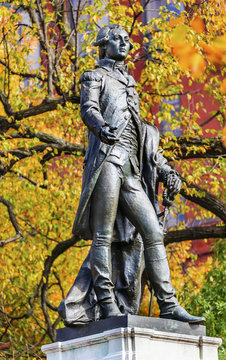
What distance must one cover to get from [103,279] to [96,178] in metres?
0.96

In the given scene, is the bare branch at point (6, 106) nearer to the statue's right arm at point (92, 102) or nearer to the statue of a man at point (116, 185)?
the statue of a man at point (116, 185)

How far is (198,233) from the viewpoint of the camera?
16375 millimetres

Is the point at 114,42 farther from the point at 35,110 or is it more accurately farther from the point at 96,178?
the point at 35,110

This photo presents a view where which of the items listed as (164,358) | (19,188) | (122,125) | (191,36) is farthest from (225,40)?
(19,188)

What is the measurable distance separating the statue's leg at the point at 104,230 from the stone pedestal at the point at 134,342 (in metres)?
→ 0.30

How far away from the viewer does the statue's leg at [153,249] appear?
8172 millimetres

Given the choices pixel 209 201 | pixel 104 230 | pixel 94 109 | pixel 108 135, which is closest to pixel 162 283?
pixel 104 230

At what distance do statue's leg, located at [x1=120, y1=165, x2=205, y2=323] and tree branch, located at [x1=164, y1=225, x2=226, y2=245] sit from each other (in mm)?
7937

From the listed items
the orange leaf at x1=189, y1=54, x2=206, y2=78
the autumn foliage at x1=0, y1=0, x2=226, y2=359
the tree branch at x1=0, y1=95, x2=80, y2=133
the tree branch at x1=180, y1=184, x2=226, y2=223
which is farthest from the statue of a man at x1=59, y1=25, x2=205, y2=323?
the tree branch at x1=180, y1=184, x2=226, y2=223

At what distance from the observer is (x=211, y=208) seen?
625 inches

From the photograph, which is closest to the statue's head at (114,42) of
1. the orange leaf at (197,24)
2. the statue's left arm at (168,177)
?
the statue's left arm at (168,177)

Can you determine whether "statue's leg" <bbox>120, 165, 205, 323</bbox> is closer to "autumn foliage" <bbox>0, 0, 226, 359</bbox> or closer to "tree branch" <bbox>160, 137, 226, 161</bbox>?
"autumn foliage" <bbox>0, 0, 226, 359</bbox>

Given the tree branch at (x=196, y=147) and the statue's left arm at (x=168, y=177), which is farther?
the tree branch at (x=196, y=147)

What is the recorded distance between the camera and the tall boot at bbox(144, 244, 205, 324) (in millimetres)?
8148
